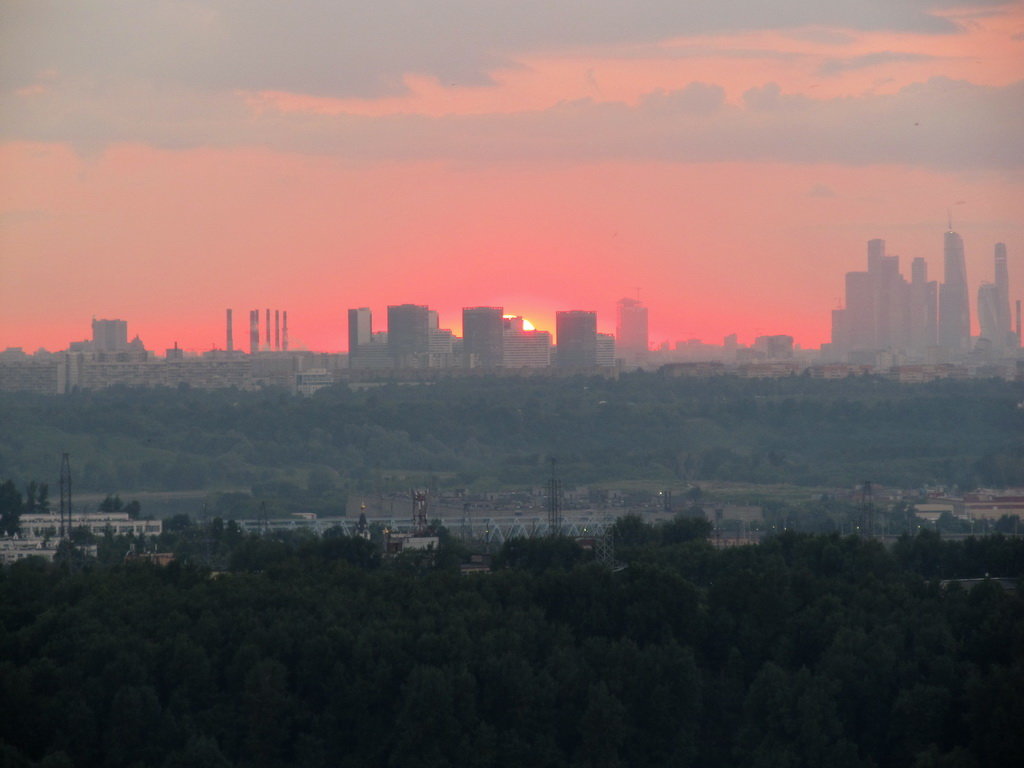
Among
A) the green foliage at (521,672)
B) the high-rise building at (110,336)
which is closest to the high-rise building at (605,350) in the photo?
the high-rise building at (110,336)

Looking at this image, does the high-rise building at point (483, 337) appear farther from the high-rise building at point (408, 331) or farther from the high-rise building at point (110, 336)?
the high-rise building at point (110, 336)

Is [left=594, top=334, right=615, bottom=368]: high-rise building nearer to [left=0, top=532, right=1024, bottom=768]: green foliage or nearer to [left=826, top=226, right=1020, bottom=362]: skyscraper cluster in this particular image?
[left=826, top=226, right=1020, bottom=362]: skyscraper cluster

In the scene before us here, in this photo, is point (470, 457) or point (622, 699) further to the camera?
point (470, 457)

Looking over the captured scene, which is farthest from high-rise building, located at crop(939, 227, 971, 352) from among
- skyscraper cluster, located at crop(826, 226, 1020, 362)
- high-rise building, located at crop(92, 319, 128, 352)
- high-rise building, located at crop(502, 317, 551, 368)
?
high-rise building, located at crop(92, 319, 128, 352)

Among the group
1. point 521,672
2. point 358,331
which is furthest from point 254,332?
point 521,672

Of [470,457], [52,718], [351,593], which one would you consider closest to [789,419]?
[470,457]

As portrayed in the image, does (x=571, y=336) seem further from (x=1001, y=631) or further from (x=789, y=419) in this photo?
(x=1001, y=631)

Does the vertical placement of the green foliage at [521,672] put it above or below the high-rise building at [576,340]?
below

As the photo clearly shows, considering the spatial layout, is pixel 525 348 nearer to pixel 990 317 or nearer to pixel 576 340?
pixel 576 340
